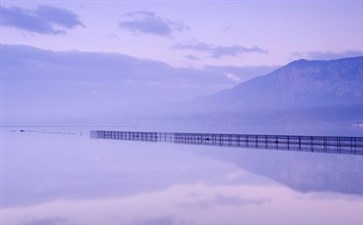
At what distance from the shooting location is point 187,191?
1867 centimetres

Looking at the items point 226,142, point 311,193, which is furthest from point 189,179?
point 226,142

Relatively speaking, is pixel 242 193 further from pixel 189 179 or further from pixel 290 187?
pixel 189 179

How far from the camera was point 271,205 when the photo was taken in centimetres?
1572

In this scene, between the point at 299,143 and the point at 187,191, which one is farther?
the point at 299,143

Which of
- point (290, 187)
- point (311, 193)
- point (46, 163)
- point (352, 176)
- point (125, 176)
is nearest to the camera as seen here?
point (311, 193)

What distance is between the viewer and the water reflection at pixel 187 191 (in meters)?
14.1

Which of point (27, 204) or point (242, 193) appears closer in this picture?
point (27, 204)

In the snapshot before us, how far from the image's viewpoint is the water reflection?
14.1 metres

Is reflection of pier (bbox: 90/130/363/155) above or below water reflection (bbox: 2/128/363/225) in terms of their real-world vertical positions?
above

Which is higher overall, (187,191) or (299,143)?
(299,143)

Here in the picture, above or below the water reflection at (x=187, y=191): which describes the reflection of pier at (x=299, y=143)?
above

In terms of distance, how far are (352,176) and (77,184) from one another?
12733 millimetres

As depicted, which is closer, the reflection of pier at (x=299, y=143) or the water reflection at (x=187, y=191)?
the water reflection at (x=187, y=191)

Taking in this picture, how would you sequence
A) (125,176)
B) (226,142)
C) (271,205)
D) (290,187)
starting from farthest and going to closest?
1. (226,142)
2. (125,176)
3. (290,187)
4. (271,205)
